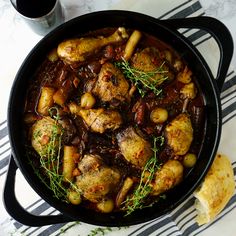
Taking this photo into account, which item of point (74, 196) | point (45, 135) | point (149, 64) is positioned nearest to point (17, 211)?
point (74, 196)

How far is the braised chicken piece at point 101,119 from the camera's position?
323 centimetres

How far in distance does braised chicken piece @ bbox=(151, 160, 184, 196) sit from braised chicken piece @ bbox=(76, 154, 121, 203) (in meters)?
0.26

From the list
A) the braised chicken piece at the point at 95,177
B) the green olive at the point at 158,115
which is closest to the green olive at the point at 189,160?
the green olive at the point at 158,115

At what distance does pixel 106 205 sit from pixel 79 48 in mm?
1010

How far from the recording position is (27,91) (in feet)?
11.1

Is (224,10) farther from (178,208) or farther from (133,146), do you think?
(178,208)

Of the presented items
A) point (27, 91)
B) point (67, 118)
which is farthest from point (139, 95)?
point (27, 91)

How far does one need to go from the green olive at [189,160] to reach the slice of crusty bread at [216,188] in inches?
5.3

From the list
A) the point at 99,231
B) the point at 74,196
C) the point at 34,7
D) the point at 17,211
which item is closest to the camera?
the point at 17,211

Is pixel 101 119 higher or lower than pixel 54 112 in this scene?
lower

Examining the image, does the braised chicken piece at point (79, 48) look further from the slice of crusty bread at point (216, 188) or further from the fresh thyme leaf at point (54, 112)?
the slice of crusty bread at point (216, 188)

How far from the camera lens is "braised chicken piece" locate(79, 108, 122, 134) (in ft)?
10.6

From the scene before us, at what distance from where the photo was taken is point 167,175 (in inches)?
132

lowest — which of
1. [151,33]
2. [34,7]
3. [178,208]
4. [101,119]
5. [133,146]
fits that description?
[178,208]
